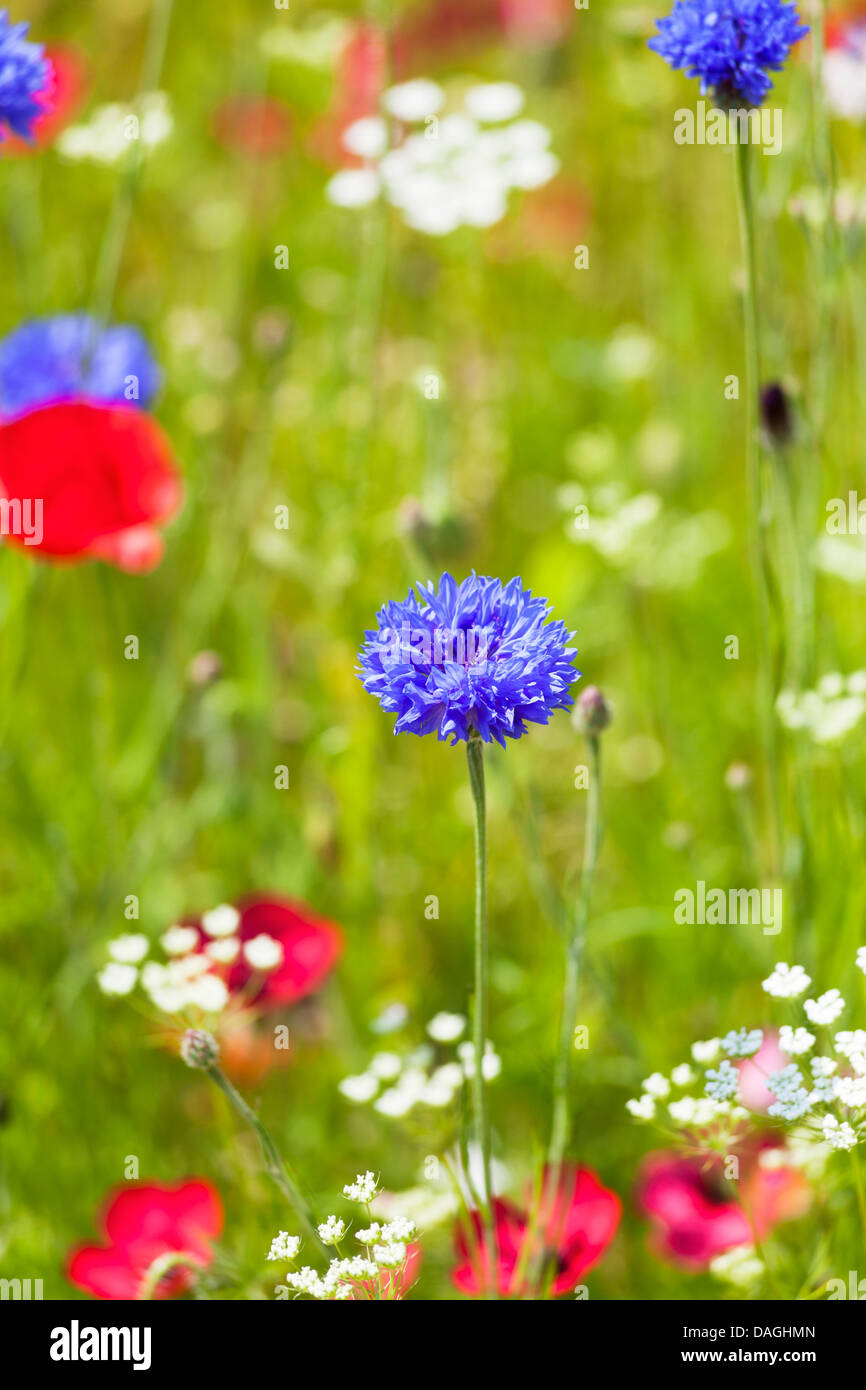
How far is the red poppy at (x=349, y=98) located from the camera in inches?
Result: 68.8

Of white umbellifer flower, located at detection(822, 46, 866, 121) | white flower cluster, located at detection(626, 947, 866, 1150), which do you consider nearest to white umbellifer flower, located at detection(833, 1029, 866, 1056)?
white flower cluster, located at detection(626, 947, 866, 1150)

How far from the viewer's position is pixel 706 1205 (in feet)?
3.17

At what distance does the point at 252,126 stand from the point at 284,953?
1.14 metres

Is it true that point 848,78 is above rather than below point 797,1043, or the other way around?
above

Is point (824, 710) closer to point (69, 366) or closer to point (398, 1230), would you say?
point (398, 1230)

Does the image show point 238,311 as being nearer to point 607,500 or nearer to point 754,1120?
point 607,500

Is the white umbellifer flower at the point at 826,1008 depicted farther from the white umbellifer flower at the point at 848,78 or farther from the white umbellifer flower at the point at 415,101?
the white umbellifer flower at the point at 415,101

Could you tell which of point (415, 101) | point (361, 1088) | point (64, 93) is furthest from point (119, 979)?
point (64, 93)

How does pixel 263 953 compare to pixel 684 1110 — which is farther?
pixel 263 953

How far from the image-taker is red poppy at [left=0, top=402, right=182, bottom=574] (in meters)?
1.10

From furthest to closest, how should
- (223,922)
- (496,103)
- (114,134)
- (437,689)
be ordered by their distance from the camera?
(496,103)
(114,134)
(223,922)
(437,689)

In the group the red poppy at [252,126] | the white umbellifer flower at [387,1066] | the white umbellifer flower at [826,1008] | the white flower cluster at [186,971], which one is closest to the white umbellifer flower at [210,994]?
the white flower cluster at [186,971]

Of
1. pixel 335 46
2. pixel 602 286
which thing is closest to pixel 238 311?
pixel 335 46
